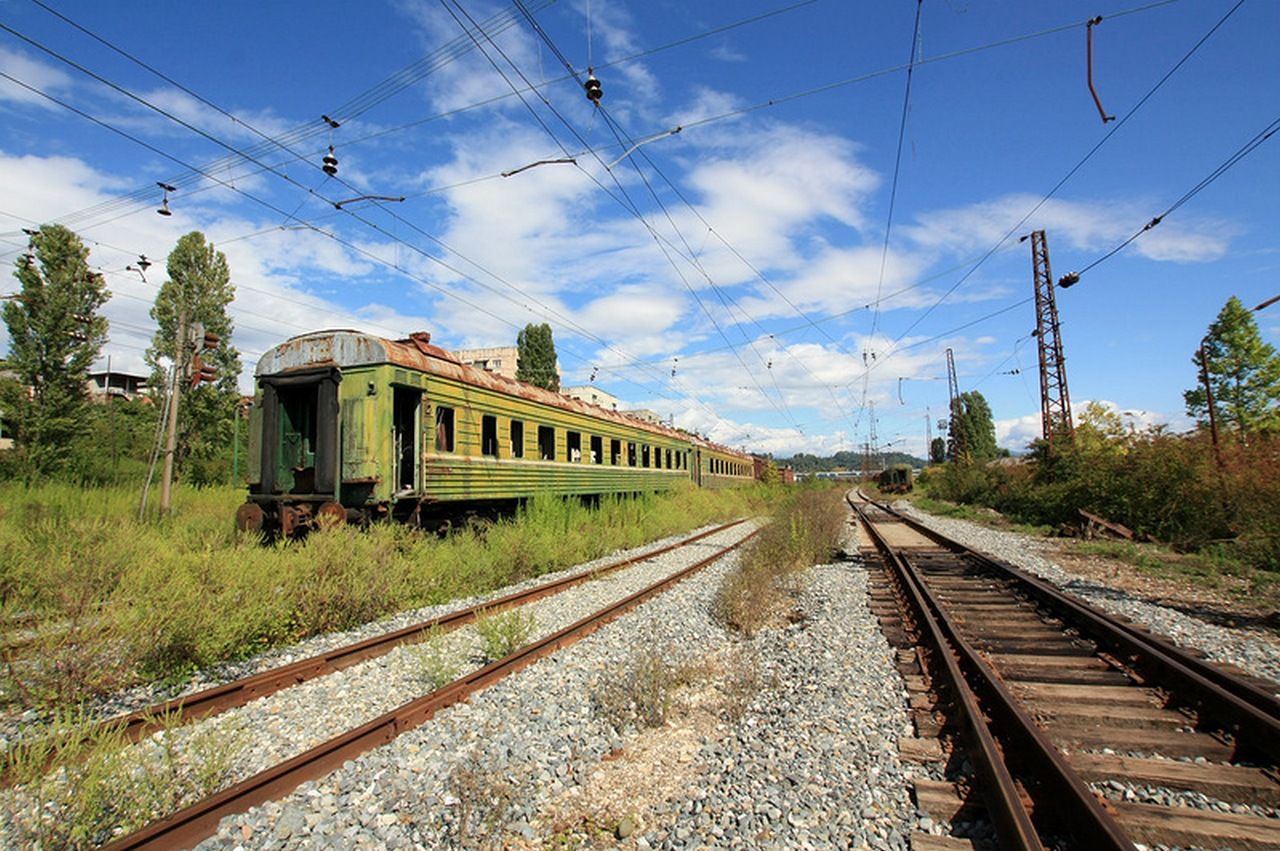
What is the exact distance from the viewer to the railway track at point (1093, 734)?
8.94ft

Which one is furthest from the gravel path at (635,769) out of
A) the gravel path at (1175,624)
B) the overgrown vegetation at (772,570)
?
the gravel path at (1175,624)

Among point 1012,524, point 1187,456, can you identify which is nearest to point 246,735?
point 1187,456

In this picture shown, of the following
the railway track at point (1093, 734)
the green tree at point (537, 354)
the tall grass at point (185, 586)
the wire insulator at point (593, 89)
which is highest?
the green tree at point (537, 354)

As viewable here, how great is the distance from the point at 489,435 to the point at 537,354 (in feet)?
107

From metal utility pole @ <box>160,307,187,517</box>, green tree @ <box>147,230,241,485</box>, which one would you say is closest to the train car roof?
metal utility pole @ <box>160,307,187,517</box>

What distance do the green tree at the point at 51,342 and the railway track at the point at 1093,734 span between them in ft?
85.7

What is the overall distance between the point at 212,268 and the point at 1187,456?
35.7 m

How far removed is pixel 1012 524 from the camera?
1984 centimetres

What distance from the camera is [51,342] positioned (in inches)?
866

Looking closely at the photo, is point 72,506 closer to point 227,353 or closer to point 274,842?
A: point 274,842

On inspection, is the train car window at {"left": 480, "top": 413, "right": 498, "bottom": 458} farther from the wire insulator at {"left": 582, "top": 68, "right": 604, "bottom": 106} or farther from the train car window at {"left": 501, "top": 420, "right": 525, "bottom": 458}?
the wire insulator at {"left": 582, "top": 68, "right": 604, "bottom": 106}

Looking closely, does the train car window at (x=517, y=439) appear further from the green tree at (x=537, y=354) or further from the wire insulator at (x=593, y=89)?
the green tree at (x=537, y=354)

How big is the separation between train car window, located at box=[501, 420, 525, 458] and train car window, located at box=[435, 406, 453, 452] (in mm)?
1925

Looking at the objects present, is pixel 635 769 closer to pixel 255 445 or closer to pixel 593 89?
pixel 593 89
